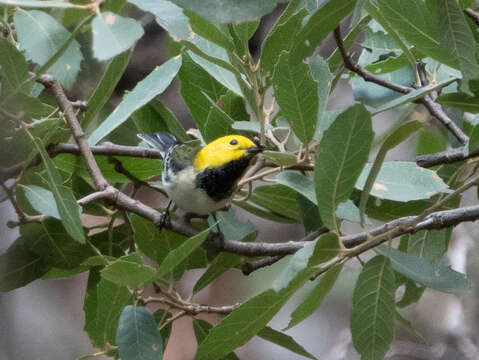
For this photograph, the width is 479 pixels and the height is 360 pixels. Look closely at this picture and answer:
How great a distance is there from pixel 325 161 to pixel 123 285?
383 millimetres

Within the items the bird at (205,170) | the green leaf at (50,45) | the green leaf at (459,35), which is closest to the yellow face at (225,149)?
the bird at (205,170)

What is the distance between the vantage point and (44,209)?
1135 mm

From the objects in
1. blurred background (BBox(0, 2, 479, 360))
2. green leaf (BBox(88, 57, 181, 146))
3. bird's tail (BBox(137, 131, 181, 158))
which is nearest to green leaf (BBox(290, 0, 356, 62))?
green leaf (BBox(88, 57, 181, 146))

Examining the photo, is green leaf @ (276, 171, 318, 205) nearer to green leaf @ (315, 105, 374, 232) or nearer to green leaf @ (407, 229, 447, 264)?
green leaf @ (315, 105, 374, 232)

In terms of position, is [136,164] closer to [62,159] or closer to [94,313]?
[62,159]

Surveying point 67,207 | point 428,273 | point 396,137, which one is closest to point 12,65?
point 67,207

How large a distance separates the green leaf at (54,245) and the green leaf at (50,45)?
1.42 feet

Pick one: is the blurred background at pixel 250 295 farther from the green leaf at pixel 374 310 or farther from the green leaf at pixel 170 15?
the green leaf at pixel 170 15

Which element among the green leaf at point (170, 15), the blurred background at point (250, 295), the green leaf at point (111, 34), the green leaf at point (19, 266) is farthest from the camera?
the blurred background at point (250, 295)

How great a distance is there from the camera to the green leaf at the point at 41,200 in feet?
3.71

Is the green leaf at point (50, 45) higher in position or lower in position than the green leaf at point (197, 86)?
higher

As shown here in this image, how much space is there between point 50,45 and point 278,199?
1.83 ft

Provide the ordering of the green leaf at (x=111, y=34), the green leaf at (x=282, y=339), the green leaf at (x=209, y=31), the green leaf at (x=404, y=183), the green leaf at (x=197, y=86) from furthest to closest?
the green leaf at (x=197, y=86) < the green leaf at (x=282, y=339) < the green leaf at (x=404, y=183) < the green leaf at (x=209, y=31) < the green leaf at (x=111, y=34)

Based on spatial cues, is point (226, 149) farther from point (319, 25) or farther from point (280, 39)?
point (319, 25)
